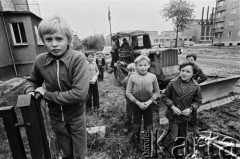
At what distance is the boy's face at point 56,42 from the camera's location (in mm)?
1259

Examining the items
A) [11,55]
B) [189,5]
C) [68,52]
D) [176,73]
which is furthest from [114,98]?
[189,5]

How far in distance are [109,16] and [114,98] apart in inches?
936

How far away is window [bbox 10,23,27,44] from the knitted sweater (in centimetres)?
1087

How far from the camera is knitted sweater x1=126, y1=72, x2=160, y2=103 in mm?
2459

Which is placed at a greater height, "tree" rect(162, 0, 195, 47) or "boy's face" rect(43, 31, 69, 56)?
"tree" rect(162, 0, 195, 47)

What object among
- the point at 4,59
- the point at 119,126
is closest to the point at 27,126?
the point at 119,126

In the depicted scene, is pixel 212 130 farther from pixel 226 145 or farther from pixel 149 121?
pixel 149 121

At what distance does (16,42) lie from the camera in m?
10.2

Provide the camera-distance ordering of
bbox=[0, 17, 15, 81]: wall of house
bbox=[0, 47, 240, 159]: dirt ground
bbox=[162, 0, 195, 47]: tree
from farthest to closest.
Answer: bbox=[162, 0, 195, 47]: tree, bbox=[0, 17, 15, 81]: wall of house, bbox=[0, 47, 240, 159]: dirt ground

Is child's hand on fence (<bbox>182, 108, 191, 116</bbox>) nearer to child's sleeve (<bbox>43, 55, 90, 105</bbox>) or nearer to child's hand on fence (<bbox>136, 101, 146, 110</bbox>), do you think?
child's hand on fence (<bbox>136, 101, 146, 110</bbox>)

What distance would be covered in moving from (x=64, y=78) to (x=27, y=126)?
471mm

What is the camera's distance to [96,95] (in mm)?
4461

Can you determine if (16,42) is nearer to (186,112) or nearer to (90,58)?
(90,58)

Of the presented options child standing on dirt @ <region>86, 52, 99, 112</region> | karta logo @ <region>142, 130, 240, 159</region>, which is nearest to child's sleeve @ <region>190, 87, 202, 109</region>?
karta logo @ <region>142, 130, 240, 159</region>
